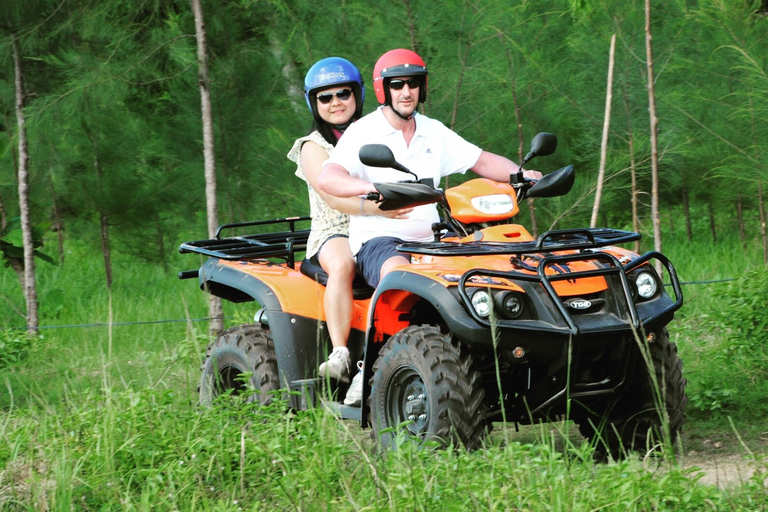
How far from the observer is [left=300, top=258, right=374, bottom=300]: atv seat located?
473cm

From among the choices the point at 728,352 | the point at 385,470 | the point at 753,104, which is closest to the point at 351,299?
the point at 385,470

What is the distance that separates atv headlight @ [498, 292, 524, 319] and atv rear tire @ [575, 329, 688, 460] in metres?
0.56

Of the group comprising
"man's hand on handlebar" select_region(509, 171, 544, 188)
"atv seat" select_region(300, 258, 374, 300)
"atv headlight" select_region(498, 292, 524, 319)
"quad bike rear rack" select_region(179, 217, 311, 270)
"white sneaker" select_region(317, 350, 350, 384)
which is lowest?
"white sneaker" select_region(317, 350, 350, 384)

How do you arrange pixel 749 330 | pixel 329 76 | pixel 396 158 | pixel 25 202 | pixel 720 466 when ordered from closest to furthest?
pixel 720 466 < pixel 396 158 < pixel 329 76 < pixel 749 330 < pixel 25 202

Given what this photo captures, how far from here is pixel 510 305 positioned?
3818mm

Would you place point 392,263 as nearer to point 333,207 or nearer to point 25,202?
point 333,207

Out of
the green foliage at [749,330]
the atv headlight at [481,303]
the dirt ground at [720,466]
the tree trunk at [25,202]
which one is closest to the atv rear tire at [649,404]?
the dirt ground at [720,466]

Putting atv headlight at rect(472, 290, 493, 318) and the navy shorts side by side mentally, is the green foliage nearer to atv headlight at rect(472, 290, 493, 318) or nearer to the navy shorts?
the navy shorts

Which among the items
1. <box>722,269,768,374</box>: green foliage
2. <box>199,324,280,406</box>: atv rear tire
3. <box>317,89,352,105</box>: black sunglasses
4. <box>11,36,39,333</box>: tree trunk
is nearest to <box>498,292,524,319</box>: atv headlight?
<box>199,324,280,406</box>: atv rear tire

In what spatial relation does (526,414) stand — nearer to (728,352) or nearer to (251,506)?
(251,506)

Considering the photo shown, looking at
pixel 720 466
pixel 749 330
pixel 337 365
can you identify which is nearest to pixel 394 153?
pixel 337 365

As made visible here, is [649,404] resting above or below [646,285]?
below

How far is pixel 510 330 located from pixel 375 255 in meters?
0.88

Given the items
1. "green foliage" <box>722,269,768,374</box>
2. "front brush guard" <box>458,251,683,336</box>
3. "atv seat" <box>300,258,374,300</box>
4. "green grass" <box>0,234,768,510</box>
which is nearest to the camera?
"green grass" <box>0,234,768,510</box>
